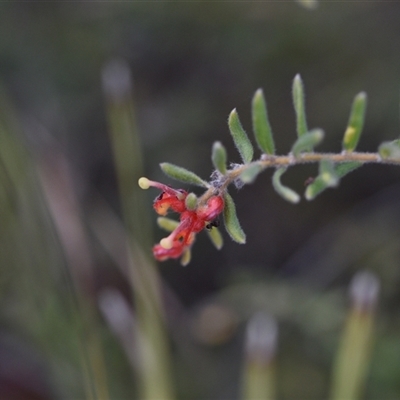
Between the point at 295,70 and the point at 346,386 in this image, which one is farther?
the point at 295,70

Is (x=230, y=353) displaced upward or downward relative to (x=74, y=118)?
downward

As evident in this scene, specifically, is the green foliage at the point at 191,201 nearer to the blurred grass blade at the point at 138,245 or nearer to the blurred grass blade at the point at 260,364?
the blurred grass blade at the point at 260,364

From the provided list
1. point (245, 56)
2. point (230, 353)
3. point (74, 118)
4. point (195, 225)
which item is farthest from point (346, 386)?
point (74, 118)

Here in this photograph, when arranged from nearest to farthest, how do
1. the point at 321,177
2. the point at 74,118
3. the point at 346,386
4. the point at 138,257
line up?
the point at 321,177 → the point at 346,386 → the point at 138,257 → the point at 74,118

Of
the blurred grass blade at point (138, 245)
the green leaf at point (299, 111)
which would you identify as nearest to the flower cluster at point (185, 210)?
the green leaf at point (299, 111)

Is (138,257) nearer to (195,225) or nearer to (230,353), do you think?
(230,353)

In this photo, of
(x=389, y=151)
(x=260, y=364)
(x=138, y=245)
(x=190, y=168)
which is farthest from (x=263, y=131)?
(x=190, y=168)

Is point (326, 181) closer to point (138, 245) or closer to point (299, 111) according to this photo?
point (299, 111)

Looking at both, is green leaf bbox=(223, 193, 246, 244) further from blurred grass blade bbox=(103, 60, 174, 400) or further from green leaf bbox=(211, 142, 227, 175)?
blurred grass blade bbox=(103, 60, 174, 400)
